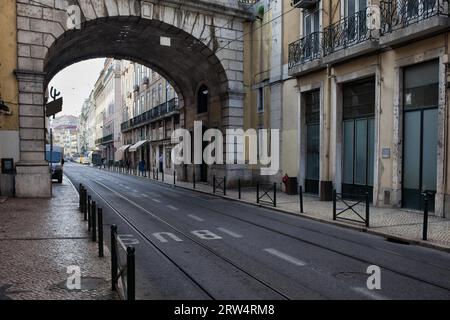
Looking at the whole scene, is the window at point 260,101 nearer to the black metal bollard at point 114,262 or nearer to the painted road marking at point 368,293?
the painted road marking at point 368,293

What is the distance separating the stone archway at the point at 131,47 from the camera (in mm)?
17484

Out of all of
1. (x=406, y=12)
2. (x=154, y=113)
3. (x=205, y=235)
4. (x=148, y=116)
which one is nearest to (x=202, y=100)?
(x=154, y=113)

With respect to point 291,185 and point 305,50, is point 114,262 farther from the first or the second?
point 305,50

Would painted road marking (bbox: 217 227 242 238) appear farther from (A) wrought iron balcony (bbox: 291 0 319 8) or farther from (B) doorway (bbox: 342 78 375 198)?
(A) wrought iron balcony (bbox: 291 0 319 8)

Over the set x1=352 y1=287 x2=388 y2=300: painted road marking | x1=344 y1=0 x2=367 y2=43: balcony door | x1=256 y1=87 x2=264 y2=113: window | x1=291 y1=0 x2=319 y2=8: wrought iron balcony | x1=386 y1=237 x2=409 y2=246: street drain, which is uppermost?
x1=291 y1=0 x2=319 y2=8: wrought iron balcony

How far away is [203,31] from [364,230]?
1464cm

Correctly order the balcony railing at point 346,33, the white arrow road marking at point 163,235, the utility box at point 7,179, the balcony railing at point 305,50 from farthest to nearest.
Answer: the balcony railing at point 305,50, the utility box at point 7,179, the balcony railing at point 346,33, the white arrow road marking at point 163,235

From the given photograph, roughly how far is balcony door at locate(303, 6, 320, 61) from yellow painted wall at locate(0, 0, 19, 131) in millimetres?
11932

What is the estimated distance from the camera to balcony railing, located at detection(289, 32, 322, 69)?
17703mm

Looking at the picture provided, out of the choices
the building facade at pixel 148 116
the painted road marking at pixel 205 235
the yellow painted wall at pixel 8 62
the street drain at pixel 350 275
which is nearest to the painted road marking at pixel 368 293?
the street drain at pixel 350 275

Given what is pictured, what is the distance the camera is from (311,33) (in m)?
17.8

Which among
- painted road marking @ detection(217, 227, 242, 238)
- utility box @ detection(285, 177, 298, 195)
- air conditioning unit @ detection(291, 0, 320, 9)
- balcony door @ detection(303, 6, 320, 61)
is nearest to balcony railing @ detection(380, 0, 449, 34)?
balcony door @ detection(303, 6, 320, 61)

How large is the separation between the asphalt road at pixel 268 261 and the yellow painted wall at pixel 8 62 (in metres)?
7.55
